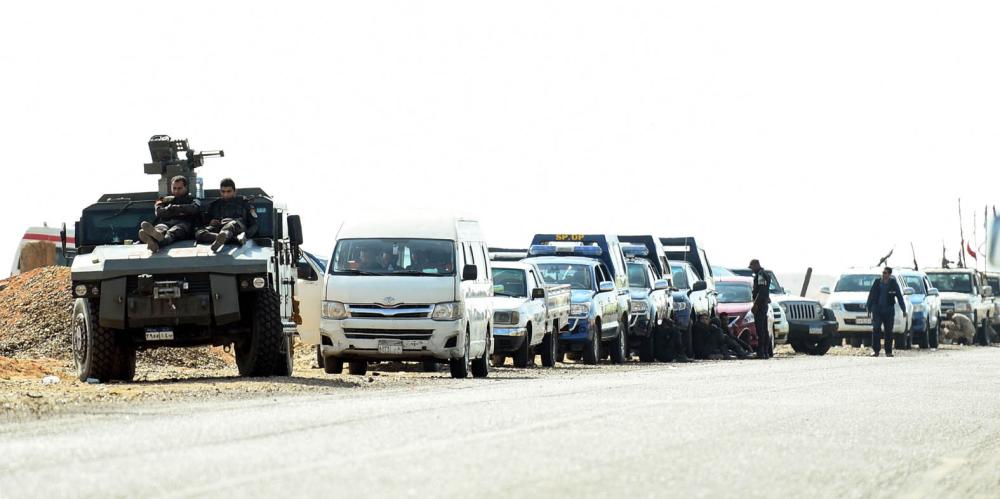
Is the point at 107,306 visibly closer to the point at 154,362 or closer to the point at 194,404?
the point at 194,404

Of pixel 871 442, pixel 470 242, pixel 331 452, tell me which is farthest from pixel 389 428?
pixel 470 242

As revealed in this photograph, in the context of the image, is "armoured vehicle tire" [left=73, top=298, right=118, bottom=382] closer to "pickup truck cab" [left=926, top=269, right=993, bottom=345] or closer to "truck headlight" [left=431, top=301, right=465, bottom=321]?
"truck headlight" [left=431, top=301, right=465, bottom=321]

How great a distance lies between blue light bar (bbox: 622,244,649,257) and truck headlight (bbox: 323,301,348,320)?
14.2m

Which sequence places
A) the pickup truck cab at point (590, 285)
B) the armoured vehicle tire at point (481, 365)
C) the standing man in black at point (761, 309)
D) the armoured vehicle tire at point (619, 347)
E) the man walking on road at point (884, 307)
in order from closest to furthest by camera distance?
1. the armoured vehicle tire at point (481, 365)
2. the pickup truck cab at point (590, 285)
3. the armoured vehicle tire at point (619, 347)
4. the standing man in black at point (761, 309)
5. the man walking on road at point (884, 307)

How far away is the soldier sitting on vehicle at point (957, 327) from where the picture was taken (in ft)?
171

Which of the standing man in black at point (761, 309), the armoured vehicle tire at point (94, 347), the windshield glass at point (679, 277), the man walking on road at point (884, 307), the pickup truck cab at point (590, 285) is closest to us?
the armoured vehicle tire at point (94, 347)

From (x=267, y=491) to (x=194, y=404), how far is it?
7713mm

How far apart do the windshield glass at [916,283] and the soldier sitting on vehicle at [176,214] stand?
97.6 ft

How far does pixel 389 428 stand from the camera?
42.5 ft

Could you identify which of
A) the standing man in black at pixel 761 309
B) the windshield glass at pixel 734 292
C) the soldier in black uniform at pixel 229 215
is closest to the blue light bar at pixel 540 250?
the standing man in black at pixel 761 309

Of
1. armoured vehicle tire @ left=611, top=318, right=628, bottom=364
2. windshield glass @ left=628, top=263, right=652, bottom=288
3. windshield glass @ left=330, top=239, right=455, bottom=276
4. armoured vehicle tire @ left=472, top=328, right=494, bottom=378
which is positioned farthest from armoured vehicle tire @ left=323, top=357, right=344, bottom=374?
windshield glass @ left=628, top=263, right=652, bottom=288

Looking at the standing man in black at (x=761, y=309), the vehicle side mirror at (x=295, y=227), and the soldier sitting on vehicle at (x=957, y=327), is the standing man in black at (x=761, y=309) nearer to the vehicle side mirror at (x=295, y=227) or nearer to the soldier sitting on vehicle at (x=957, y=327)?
the soldier sitting on vehicle at (x=957, y=327)

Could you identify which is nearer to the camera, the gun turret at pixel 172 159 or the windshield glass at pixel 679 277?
the gun turret at pixel 172 159

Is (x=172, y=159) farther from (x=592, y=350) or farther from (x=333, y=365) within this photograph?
(x=592, y=350)
